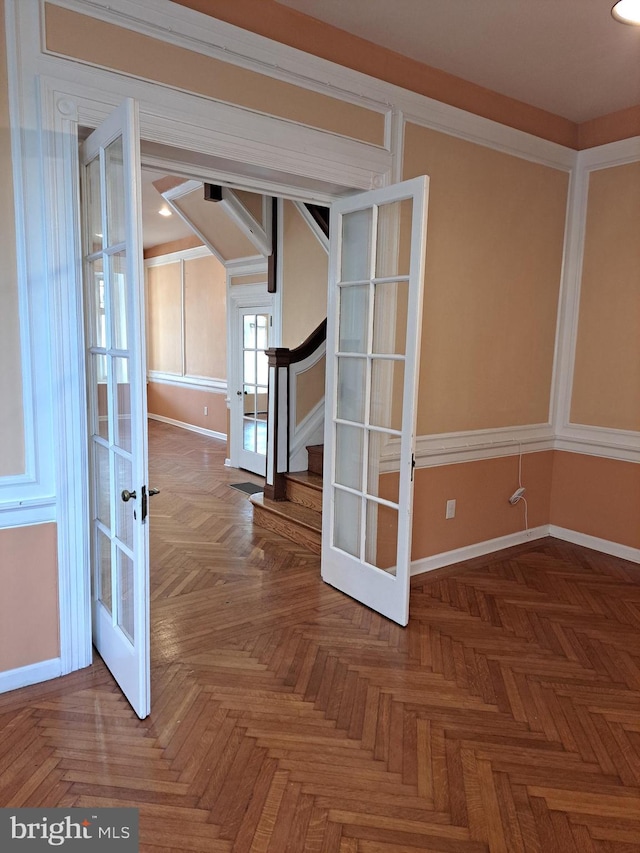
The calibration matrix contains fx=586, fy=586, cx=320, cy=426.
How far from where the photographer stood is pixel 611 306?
12.9ft

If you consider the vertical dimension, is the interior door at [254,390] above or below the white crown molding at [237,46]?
below

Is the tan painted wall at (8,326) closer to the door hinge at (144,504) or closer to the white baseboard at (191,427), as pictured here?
the door hinge at (144,504)

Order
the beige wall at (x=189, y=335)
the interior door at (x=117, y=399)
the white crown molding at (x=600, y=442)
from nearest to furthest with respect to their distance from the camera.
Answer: the interior door at (x=117, y=399)
the white crown molding at (x=600, y=442)
the beige wall at (x=189, y=335)

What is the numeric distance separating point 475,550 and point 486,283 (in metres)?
1.74

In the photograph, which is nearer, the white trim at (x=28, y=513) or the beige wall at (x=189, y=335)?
the white trim at (x=28, y=513)

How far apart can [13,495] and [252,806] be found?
142 centimetres

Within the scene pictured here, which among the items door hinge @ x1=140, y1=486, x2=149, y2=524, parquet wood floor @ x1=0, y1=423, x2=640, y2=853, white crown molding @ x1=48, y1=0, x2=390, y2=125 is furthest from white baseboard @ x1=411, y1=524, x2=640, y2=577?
white crown molding @ x1=48, y1=0, x2=390, y2=125

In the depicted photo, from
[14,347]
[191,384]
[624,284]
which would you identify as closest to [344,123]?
[14,347]

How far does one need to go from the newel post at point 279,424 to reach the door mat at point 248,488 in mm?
858

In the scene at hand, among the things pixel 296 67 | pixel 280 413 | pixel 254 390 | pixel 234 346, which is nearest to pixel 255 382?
pixel 254 390

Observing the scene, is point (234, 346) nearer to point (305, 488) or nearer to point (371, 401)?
point (305, 488)

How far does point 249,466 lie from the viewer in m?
6.29

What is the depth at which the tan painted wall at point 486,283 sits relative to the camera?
3.37m

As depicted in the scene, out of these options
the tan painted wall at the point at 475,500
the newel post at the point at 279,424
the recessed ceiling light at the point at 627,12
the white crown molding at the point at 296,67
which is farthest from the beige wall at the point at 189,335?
the recessed ceiling light at the point at 627,12
